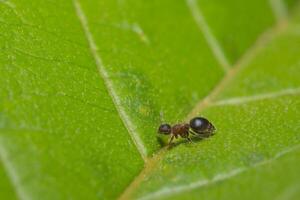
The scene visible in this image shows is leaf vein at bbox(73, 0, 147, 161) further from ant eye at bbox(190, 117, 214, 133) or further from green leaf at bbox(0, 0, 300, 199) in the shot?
ant eye at bbox(190, 117, 214, 133)

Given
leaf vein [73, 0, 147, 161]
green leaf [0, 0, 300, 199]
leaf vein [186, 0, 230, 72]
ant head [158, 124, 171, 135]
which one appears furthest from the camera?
leaf vein [186, 0, 230, 72]

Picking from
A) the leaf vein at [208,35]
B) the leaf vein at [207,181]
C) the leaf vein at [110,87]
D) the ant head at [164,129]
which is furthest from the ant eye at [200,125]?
the leaf vein at [208,35]

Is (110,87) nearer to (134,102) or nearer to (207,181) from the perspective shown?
(134,102)

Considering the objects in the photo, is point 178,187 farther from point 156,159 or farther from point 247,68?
point 247,68

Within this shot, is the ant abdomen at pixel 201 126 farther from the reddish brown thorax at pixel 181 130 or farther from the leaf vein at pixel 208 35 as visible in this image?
the leaf vein at pixel 208 35

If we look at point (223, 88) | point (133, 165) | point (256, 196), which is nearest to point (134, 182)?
point (133, 165)

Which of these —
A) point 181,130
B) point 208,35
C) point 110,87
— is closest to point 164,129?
point 181,130

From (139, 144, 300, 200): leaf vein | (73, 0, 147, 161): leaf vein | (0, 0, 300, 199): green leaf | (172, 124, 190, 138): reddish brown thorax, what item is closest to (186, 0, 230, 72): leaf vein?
(0, 0, 300, 199): green leaf
